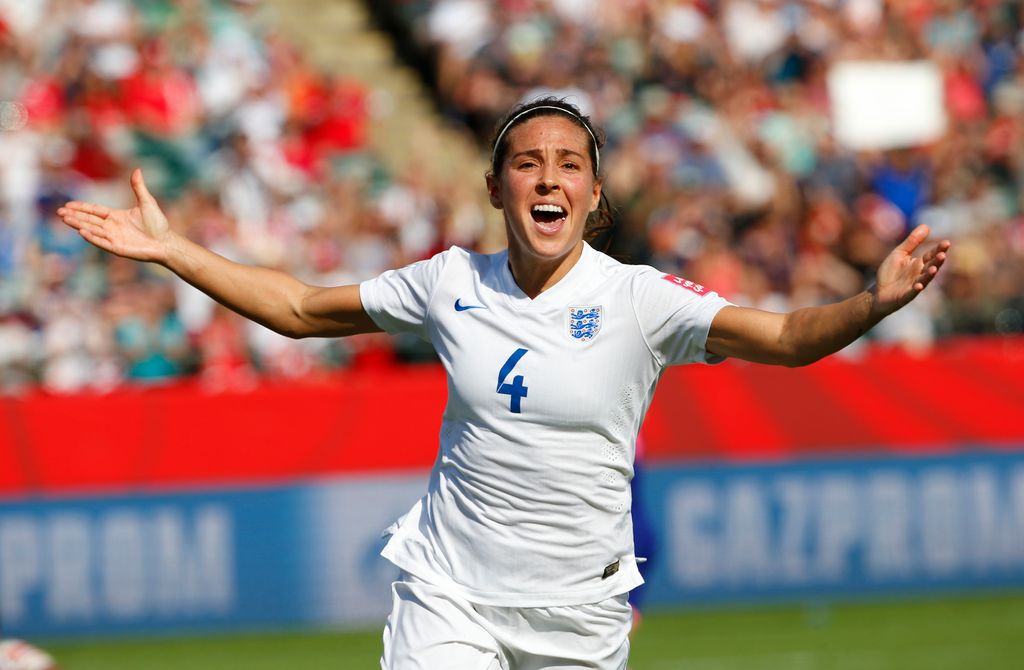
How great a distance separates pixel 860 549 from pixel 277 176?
6.07 m

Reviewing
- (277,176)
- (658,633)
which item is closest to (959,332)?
(658,633)

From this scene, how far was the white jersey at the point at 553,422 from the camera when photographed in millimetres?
4598

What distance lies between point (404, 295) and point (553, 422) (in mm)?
689

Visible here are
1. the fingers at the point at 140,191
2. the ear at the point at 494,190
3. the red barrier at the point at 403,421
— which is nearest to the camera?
the ear at the point at 494,190

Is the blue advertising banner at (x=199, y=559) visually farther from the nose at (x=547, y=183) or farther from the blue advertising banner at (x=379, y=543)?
the nose at (x=547, y=183)

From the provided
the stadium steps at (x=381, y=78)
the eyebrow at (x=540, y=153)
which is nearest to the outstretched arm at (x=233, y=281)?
the eyebrow at (x=540, y=153)

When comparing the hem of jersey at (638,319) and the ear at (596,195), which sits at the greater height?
the ear at (596,195)

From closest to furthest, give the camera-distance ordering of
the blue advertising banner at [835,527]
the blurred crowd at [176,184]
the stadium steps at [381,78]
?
1. the blue advertising banner at [835,527]
2. the blurred crowd at [176,184]
3. the stadium steps at [381,78]

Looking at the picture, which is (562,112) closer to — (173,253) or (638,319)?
(638,319)

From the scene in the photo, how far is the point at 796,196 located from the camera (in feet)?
48.2

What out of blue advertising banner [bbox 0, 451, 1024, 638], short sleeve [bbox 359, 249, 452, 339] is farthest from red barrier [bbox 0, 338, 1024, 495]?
short sleeve [bbox 359, 249, 452, 339]

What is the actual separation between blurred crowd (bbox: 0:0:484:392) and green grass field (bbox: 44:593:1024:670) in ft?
6.70

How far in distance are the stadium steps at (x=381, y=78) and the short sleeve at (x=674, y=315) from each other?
1067cm

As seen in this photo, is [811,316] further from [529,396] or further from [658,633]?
[658,633]
